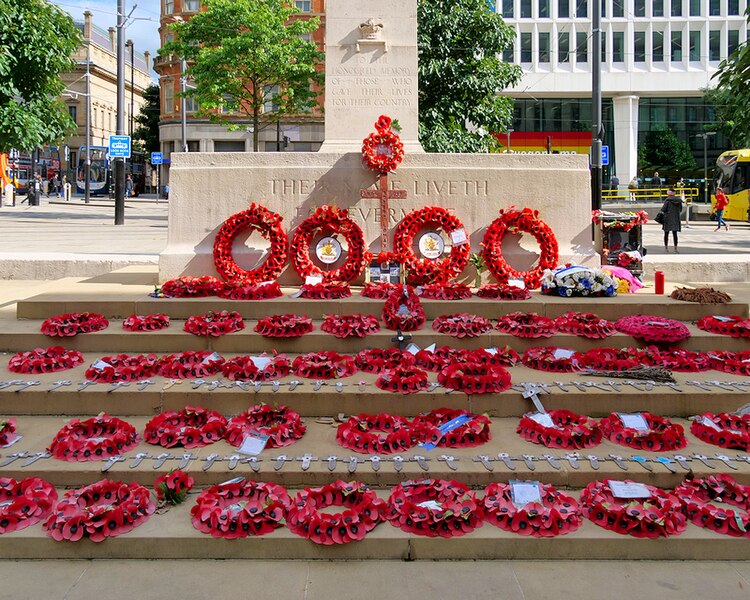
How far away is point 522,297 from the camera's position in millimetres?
7965

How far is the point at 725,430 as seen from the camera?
523 centimetres

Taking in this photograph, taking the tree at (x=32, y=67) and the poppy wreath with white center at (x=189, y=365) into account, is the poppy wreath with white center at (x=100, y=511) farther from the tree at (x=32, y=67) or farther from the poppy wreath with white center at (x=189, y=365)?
the tree at (x=32, y=67)

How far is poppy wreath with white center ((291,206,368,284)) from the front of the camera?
9242 millimetres

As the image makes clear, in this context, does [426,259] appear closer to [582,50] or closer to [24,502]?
[24,502]

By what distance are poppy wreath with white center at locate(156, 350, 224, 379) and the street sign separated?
20924 millimetres

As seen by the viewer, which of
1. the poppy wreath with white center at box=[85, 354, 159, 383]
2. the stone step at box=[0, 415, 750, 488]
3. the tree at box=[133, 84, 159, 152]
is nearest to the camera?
the stone step at box=[0, 415, 750, 488]

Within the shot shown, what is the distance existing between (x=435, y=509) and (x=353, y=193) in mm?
5982

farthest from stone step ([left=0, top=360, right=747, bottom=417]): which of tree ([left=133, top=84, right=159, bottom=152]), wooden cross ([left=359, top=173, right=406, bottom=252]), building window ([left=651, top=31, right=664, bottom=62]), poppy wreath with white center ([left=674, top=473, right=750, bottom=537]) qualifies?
tree ([left=133, top=84, right=159, bottom=152])

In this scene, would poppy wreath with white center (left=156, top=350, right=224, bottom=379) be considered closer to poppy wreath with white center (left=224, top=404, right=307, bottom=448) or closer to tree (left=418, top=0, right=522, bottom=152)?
poppy wreath with white center (left=224, top=404, right=307, bottom=448)

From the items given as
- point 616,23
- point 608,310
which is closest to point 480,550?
point 608,310

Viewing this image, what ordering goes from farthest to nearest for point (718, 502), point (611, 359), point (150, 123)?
point (150, 123), point (611, 359), point (718, 502)

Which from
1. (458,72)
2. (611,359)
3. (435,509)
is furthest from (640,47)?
(435,509)

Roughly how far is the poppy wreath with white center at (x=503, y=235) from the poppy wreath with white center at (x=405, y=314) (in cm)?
195

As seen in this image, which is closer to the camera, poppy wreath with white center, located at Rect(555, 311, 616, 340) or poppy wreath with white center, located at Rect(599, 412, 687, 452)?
poppy wreath with white center, located at Rect(599, 412, 687, 452)
